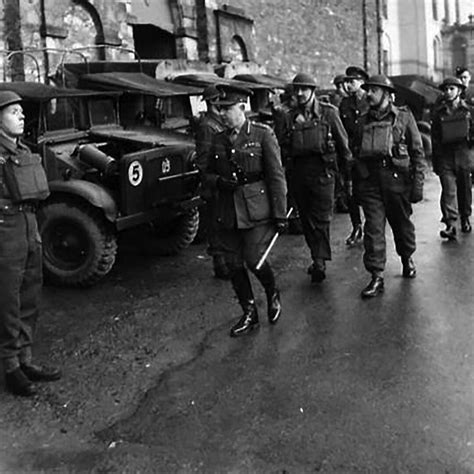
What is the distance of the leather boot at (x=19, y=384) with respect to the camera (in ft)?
Result: 14.0

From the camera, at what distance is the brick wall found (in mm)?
20297

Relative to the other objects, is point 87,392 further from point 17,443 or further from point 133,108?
point 133,108

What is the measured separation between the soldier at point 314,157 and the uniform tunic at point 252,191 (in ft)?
4.24

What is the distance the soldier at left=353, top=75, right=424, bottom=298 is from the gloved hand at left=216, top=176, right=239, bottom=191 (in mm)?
1368

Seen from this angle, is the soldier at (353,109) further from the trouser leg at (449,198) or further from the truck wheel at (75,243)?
the truck wheel at (75,243)

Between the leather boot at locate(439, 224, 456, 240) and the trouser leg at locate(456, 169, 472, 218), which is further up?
the trouser leg at locate(456, 169, 472, 218)

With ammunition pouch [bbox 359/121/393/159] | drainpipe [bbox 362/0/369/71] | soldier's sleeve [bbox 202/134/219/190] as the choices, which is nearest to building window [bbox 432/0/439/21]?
drainpipe [bbox 362/0/369/71]

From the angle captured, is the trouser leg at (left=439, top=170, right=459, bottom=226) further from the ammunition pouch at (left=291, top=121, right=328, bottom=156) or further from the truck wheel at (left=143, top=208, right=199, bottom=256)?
the truck wheel at (left=143, top=208, right=199, bottom=256)

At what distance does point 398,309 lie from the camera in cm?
563

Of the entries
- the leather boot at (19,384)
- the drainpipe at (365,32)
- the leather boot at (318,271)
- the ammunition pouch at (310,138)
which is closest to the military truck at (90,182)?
the ammunition pouch at (310,138)

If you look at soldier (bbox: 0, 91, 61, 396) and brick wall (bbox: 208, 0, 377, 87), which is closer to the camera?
soldier (bbox: 0, 91, 61, 396)

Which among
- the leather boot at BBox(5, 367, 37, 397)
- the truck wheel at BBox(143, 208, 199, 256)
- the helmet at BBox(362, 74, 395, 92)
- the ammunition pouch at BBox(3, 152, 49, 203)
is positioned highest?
the helmet at BBox(362, 74, 395, 92)

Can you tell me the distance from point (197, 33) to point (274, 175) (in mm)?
12847

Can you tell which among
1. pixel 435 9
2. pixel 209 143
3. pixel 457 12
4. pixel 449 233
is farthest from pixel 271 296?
pixel 457 12
